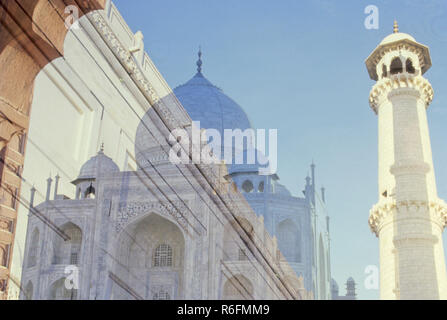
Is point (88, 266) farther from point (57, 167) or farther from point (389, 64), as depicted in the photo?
point (389, 64)

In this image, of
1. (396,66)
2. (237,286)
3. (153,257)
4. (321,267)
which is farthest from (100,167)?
(321,267)

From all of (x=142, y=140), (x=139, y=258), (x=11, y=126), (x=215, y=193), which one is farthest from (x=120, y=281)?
(x=11, y=126)

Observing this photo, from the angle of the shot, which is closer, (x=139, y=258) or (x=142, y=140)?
(x=142, y=140)

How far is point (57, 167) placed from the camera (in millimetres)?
6086

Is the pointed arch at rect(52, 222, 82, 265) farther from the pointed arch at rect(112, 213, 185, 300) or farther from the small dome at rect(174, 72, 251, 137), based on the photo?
the small dome at rect(174, 72, 251, 137)

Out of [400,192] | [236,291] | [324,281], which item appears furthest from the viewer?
[324,281]

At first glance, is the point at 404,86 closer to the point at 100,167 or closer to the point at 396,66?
the point at 396,66

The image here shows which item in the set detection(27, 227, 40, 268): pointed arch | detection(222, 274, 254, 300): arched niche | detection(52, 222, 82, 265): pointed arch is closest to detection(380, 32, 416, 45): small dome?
detection(222, 274, 254, 300): arched niche

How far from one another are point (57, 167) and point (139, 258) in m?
6.47

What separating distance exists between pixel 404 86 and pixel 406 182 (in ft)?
6.32

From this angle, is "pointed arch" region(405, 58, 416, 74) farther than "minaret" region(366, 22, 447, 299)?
Yes

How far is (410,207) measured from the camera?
952 centimetres

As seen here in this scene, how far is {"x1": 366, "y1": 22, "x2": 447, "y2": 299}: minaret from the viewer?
9.04 meters
